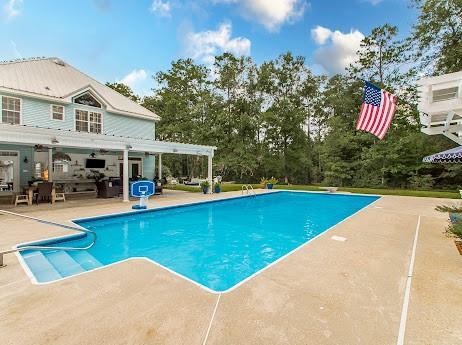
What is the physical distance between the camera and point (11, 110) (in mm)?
11844

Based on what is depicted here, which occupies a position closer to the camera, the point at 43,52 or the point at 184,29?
the point at 184,29

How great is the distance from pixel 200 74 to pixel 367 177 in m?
21.6

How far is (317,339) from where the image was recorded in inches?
90.9

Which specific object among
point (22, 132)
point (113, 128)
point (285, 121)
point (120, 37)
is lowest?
point (22, 132)

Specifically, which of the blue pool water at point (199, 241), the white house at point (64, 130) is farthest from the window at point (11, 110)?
the blue pool water at point (199, 241)

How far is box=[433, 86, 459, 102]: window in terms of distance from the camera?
5.82m

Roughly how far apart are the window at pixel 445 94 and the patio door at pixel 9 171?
56.1ft

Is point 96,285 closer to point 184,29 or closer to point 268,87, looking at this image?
point 184,29

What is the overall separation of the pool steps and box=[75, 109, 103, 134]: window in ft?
36.3

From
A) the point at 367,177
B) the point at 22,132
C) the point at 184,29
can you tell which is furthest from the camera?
the point at 367,177

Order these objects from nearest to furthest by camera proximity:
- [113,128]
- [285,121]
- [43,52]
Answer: [113,128]
[43,52]
[285,121]

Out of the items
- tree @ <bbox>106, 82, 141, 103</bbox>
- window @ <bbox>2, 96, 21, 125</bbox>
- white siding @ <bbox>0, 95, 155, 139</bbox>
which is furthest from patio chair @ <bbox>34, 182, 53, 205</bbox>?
tree @ <bbox>106, 82, 141, 103</bbox>

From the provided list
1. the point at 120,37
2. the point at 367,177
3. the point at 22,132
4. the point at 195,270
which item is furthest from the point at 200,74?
the point at 195,270

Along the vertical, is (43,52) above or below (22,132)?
above
